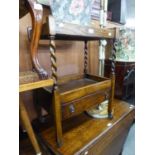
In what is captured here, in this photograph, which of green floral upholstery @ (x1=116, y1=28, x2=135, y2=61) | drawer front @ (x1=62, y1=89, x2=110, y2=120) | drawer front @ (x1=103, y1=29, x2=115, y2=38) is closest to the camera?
drawer front @ (x1=62, y1=89, x2=110, y2=120)

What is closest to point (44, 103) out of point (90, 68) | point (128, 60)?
point (90, 68)

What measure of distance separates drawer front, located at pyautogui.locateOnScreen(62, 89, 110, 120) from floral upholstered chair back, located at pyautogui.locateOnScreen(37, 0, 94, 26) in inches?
19.9

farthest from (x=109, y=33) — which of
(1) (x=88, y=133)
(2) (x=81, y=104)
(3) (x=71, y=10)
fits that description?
(1) (x=88, y=133)

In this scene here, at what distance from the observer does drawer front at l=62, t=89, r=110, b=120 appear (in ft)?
2.74

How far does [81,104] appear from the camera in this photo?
→ 0.91 metres

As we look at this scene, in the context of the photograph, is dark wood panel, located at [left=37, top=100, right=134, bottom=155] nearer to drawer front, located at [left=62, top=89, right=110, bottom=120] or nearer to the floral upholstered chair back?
drawer front, located at [left=62, top=89, right=110, bottom=120]

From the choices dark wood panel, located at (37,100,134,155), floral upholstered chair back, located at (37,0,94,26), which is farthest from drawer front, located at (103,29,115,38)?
dark wood panel, located at (37,100,134,155)

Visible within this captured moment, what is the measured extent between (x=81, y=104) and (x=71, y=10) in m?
0.63

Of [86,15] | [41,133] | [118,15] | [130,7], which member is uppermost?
[130,7]

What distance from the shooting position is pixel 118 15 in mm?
1971

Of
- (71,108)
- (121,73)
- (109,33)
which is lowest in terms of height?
(71,108)

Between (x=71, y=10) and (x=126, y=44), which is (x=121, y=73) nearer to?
(x=126, y=44)
